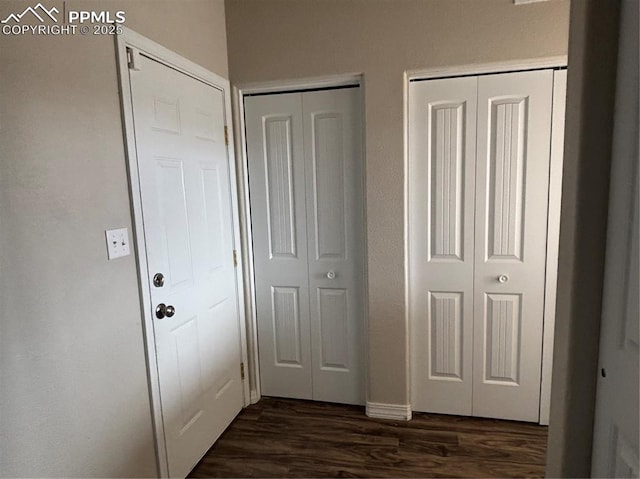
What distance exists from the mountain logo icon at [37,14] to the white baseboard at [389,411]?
240cm

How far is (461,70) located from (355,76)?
581 mm

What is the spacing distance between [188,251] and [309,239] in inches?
31.0

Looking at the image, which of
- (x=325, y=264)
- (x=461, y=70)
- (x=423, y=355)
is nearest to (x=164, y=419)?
(x=325, y=264)

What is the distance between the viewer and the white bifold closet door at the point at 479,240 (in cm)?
204

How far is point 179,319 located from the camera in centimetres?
180

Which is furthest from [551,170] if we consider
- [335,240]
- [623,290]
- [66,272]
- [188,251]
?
[66,272]

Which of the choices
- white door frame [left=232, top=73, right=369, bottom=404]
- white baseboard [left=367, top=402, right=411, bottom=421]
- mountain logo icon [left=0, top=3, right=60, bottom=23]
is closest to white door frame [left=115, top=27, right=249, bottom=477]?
mountain logo icon [left=0, top=3, right=60, bottom=23]

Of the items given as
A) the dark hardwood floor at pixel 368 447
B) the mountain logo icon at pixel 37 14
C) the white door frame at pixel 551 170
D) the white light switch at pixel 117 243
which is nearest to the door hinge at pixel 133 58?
the mountain logo icon at pixel 37 14

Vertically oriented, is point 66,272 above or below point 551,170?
below

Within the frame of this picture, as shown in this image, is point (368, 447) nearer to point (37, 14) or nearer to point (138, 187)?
point (138, 187)

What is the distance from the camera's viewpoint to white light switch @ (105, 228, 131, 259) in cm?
140

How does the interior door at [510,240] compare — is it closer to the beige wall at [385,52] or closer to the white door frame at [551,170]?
the white door frame at [551,170]

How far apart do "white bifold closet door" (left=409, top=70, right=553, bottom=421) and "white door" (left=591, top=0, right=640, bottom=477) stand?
1.26 m

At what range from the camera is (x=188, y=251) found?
1870 mm
